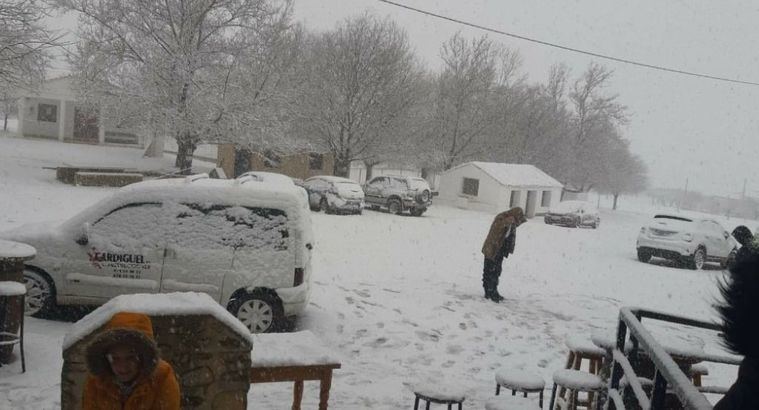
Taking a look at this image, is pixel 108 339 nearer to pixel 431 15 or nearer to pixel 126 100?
pixel 431 15

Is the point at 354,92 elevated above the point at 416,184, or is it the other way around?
the point at 354,92

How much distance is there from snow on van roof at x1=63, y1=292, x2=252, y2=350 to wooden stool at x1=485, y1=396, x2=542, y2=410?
7.02 feet

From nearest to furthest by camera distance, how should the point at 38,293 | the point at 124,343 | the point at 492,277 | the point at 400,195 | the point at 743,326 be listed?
the point at 743,326, the point at 124,343, the point at 38,293, the point at 492,277, the point at 400,195

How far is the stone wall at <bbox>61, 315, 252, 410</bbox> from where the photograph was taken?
3.74 metres

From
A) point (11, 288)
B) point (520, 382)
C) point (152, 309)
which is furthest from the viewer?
point (11, 288)

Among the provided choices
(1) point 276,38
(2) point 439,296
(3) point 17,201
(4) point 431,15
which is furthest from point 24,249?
(1) point 276,38

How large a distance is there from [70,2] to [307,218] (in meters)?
21.0

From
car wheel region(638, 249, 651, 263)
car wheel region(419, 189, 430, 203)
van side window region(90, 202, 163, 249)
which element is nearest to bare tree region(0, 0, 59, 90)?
van side window region(90, 202, 163, 249)

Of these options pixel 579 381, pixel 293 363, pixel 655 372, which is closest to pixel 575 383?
pixel 579 381

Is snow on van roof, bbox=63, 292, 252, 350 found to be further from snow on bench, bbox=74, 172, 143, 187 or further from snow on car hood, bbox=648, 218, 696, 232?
snow on bench, bbox=74, 172, 143, 187

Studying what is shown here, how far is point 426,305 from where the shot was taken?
1013 centimetres

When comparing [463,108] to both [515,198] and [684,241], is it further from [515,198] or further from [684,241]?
[684,241]

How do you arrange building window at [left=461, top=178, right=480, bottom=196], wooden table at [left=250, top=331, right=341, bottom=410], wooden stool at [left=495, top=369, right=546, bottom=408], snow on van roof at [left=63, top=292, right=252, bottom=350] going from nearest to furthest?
snow on van roof at [left=63, top=292, right=252, bottom=350] < wooden table at [left=250, top=331, right=341, bottom=410] < wooden stool at [left=495, top=369, right=546, bottom=408] < building window at [left=461, top=178, right=480, bottom=196]

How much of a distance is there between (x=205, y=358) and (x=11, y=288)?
308 centimetres
